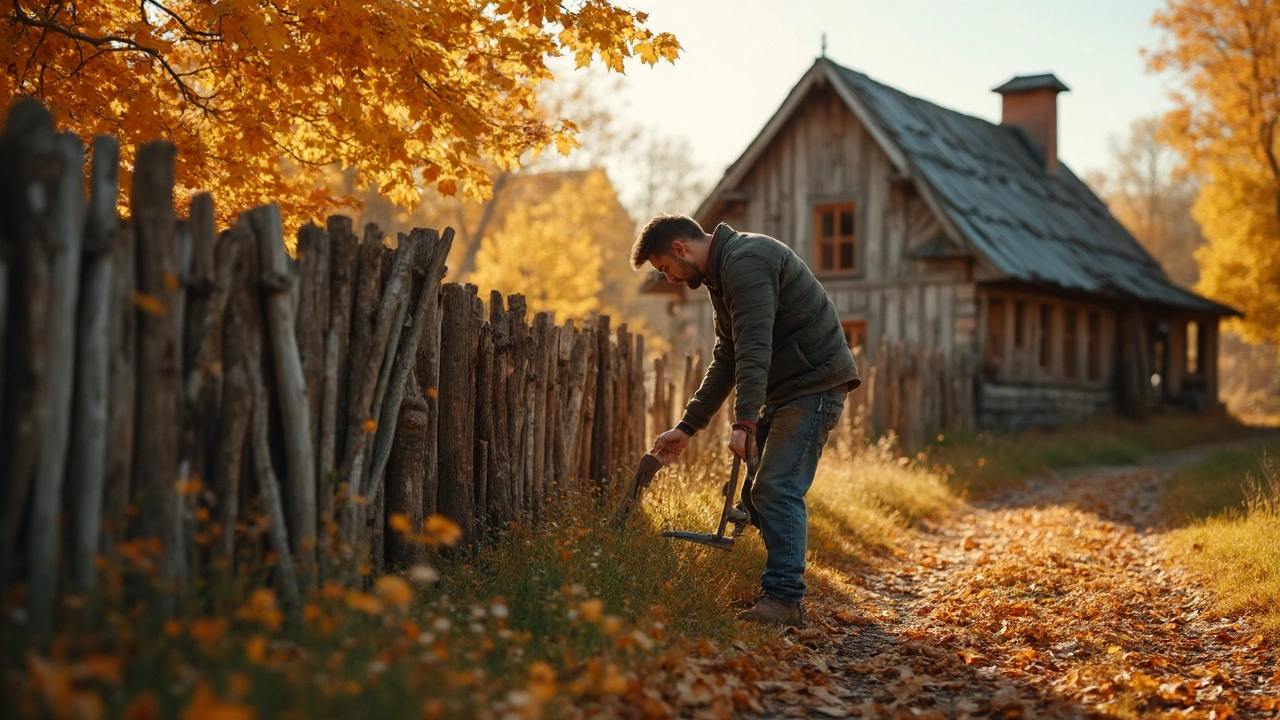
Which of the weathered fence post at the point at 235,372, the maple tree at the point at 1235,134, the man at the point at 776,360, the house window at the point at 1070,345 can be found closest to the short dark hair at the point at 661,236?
the man at the point at 776,360

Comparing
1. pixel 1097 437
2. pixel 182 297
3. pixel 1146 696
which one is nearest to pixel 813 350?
pixel 1146 696

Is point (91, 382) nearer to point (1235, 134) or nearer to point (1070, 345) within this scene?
point (1070, 345)

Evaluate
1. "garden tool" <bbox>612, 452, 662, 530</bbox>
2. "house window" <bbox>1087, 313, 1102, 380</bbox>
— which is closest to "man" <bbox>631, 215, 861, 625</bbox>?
"garden tool" <bbox>612, 452, 662, 530</bbox>

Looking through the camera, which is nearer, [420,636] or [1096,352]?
[420,636]

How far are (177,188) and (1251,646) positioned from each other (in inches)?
251

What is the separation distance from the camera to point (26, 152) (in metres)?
3.16

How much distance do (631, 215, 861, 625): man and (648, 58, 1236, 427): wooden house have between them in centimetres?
1017

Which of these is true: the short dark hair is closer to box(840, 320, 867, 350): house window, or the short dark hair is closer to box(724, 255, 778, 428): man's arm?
box(724, 255, 778, 428): man's arm

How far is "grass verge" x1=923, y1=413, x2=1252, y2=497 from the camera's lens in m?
12.7

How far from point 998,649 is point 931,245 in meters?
12.7

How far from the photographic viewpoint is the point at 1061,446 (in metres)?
16.3

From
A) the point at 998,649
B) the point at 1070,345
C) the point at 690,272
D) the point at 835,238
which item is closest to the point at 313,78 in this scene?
the point at 690,272

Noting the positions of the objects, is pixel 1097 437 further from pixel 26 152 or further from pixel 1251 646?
pixel 26 152

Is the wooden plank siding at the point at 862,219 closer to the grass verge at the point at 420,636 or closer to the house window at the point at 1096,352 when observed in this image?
the house window at the point at 1096,352
